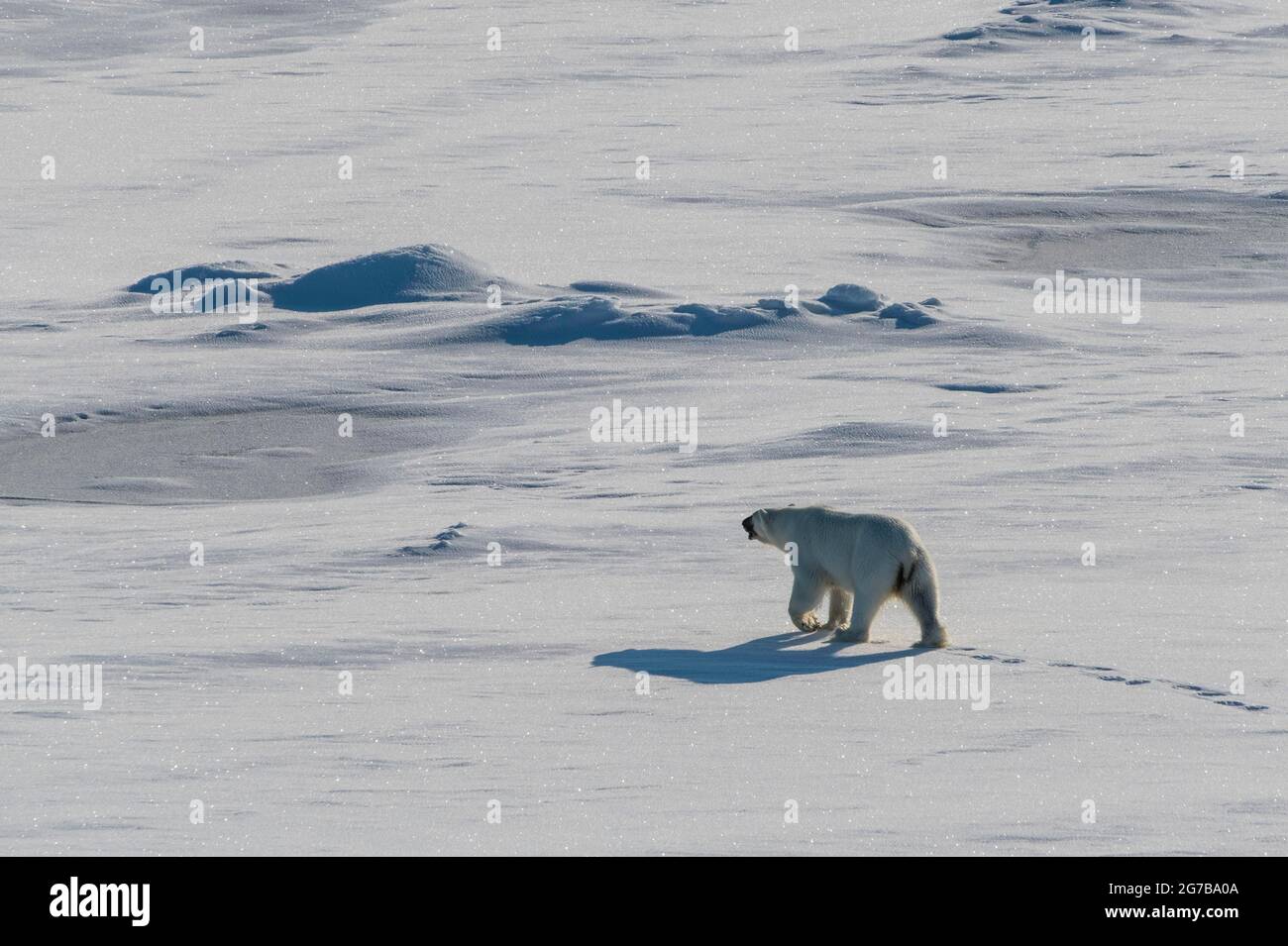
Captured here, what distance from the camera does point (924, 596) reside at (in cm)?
561

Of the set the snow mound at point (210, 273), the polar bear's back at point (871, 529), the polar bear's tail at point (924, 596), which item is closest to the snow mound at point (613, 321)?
the snow mound at point (210, 273)

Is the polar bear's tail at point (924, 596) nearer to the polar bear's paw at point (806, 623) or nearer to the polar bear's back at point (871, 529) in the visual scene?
the polar bear's back at point (871, 529)

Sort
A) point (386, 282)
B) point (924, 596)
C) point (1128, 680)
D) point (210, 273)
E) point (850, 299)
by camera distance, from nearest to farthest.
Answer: point (1128, 680)
point (924, 596)
point (850, 299)
point (386, 282)
point (210, 273)

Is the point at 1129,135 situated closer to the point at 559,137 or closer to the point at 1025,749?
the point at 559,137

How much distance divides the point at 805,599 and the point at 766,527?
322 millimetres

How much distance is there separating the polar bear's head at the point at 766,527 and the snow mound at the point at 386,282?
7857 mm

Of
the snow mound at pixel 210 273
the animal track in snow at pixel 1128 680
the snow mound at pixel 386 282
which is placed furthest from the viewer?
the snow mound at pixel 210 273

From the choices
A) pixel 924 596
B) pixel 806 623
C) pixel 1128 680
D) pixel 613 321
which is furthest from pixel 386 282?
pixel 1128 680

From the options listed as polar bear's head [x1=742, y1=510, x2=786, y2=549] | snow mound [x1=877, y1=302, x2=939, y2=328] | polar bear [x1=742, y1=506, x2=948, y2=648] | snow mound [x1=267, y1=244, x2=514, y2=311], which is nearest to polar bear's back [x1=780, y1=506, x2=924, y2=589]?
polar bear [x1=742, y1=506, x2=948, y2=648]

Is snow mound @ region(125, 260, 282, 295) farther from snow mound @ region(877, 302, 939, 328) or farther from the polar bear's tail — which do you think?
the polar bear's tail

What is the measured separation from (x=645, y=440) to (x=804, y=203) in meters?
9.03

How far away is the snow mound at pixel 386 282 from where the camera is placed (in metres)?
13.8

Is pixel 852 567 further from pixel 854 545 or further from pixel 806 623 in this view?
pixel 806 623

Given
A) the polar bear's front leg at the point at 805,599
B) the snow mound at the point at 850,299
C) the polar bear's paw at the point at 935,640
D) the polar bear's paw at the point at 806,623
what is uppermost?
the snow mound at the point at 850,299
